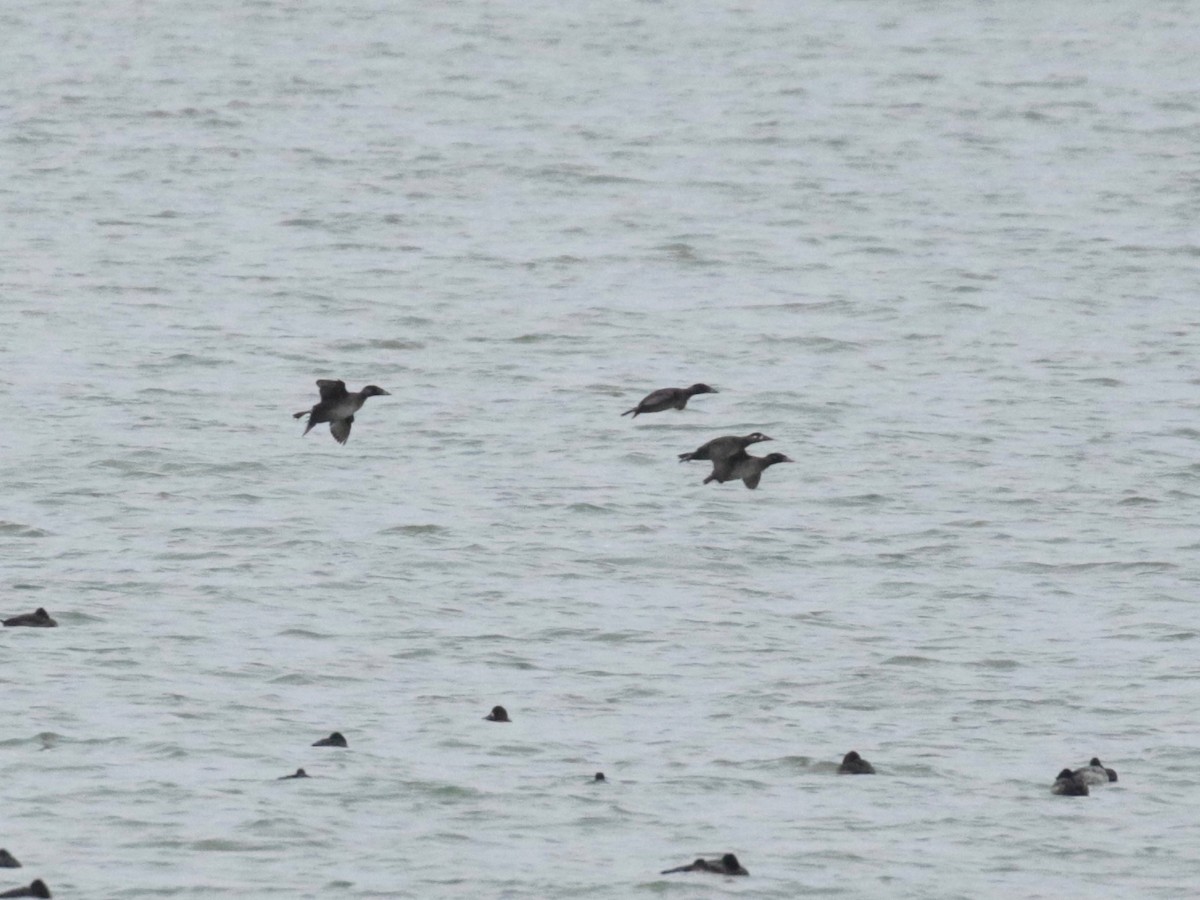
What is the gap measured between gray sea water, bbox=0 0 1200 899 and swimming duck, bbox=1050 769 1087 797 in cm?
16

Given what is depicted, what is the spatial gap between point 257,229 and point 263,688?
121 feet

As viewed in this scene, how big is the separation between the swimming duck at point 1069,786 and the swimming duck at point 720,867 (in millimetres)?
3910

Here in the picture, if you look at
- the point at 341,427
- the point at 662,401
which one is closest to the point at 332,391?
the point at 341,427

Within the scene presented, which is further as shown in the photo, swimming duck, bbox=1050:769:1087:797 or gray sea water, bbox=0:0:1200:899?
swimming duck, bbox=1050:769:1087:797

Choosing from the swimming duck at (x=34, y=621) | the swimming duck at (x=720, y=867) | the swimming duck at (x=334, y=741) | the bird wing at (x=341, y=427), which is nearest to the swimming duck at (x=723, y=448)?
the bird wing at (x=341, y=427)

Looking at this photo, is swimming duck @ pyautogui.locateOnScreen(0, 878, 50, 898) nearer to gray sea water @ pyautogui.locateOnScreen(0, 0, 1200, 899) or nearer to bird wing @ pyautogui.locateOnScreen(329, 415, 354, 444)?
gray sea water @ pyautogui.locateOnScreen(0, 0, 1200, 899)

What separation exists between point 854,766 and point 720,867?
12.1 feet

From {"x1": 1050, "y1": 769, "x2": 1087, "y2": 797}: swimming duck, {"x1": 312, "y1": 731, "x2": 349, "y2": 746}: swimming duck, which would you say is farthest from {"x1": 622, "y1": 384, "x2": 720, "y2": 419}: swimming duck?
{"x1": 1050, "y1": 769, "x2": 1087, "y2": 797}: swimming duck

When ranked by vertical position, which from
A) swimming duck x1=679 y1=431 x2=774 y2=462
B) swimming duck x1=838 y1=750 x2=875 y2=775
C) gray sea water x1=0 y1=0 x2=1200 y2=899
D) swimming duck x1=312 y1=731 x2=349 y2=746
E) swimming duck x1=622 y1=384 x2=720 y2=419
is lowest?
gray sea water x1=0 y1=0 x2=1200 y2=899

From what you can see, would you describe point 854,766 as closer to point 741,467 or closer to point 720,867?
point 720,867

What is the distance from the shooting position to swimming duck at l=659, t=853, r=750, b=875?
2406cm

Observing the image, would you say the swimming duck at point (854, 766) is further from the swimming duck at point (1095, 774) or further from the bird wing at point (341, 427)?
the bird wing at point (341, 427)

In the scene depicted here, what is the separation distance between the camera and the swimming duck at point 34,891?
22.8 metres

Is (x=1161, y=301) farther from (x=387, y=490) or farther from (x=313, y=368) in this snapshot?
(x=387, y=490)
